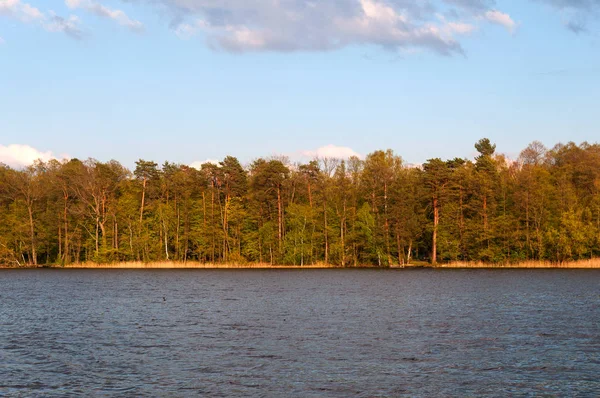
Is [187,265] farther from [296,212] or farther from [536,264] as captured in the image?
[536,264]

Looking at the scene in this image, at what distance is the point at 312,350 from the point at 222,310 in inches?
645

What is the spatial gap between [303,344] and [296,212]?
74.7 meters

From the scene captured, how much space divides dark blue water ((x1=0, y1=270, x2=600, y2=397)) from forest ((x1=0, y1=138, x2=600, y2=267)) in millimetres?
43269

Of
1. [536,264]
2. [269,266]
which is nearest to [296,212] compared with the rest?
[269,266]

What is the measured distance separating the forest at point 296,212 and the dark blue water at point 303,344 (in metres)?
43.3

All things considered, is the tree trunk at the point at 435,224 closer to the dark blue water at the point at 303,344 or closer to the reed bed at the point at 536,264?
the reed bed at the point at 536,264

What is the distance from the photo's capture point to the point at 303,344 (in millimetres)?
29812

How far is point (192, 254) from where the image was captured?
11569cm

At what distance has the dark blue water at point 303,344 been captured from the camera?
22344 mm

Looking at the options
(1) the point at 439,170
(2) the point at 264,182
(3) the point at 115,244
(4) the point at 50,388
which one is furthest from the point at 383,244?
(4) the point at 50,388

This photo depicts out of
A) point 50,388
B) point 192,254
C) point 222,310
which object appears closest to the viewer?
point 50,388

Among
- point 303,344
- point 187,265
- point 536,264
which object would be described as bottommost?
point 303,344

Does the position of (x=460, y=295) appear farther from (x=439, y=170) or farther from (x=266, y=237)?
(x=266, y=237)

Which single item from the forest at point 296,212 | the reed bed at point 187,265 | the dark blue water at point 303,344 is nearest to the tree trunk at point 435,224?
the forest at point 296,212
